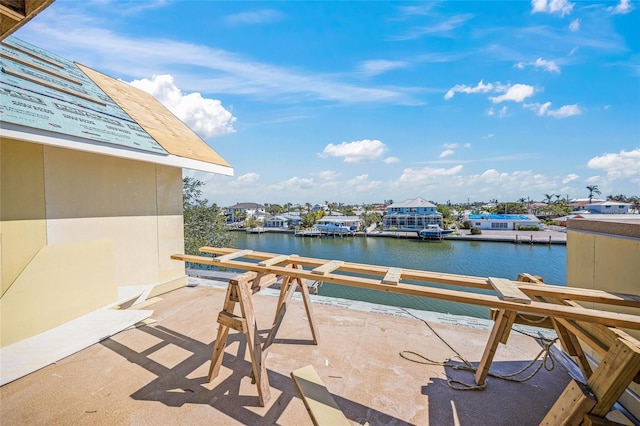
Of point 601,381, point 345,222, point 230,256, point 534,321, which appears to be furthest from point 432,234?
point 601,381

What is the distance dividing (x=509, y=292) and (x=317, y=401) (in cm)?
159

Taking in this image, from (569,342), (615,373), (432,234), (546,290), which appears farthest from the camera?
(432,234)

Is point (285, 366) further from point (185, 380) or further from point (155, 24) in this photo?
point (155, 24)

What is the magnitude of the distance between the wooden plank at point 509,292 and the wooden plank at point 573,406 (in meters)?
0.48

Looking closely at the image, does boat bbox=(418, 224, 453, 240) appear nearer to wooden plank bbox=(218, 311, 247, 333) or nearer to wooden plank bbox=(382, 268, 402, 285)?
wooden plank bbox=(382, 268, 402, 285)

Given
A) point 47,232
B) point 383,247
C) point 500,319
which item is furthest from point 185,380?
point 383,247

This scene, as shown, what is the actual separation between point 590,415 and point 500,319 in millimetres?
1043

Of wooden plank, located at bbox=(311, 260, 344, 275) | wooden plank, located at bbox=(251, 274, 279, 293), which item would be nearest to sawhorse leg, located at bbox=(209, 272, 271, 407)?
wooden plank, located at bbox=(251, 274, 279, 293)

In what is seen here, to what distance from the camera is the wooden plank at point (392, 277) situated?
82.7 inches

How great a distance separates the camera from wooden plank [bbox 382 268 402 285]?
210 cm

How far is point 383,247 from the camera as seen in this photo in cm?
3142

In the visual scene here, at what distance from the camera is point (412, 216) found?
42969 millimetres

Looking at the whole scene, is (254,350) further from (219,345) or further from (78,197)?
(78,197)

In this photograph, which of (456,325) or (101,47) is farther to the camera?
(101,47)
